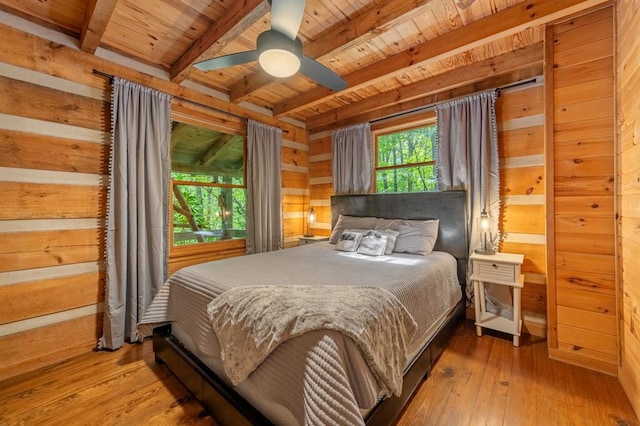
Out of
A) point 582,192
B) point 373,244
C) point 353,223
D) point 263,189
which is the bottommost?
point 373,244

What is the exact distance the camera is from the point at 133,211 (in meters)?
2.43

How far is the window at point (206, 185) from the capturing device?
2.99 meters

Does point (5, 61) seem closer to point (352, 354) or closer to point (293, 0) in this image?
point (293, 0)

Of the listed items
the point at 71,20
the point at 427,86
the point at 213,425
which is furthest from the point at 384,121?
the point at 213,425

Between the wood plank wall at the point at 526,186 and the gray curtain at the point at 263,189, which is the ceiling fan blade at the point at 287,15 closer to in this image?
the gray curtain at the point at 263,189

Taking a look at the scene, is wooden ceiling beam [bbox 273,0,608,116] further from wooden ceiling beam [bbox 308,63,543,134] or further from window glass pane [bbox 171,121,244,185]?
window glass pane [bbox 171,121,244,185]

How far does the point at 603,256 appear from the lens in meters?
1.88

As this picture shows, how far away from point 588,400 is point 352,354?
165cm

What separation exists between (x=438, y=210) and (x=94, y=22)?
3.25 metres

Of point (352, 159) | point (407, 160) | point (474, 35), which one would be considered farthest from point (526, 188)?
point (352, 159)

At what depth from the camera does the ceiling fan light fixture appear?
1564 millimetres

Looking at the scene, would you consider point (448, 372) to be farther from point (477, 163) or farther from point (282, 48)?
point (282, 48)

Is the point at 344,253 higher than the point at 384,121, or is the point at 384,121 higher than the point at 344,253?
the point at 384,121

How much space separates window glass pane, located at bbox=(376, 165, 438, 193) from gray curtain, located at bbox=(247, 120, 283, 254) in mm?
1377
